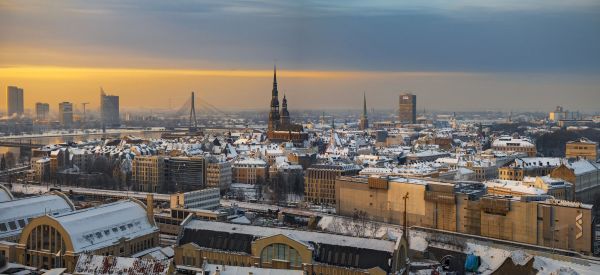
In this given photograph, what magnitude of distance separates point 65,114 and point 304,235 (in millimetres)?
82886

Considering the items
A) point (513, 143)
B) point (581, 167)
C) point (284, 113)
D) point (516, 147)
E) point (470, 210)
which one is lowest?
point (470, 210)

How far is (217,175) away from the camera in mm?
29016

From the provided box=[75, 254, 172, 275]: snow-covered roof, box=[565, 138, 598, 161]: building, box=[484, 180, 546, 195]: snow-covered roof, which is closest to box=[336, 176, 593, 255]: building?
box=[484, 180, 546, 195]: snow-covered roof

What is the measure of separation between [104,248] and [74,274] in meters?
2.72

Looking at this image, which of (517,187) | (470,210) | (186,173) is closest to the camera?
(470,210)

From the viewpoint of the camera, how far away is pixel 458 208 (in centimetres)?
1939

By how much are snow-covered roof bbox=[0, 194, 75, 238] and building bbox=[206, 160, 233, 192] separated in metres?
12.6

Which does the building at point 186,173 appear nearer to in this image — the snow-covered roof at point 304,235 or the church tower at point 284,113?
the snow-covered roof at point 304,235

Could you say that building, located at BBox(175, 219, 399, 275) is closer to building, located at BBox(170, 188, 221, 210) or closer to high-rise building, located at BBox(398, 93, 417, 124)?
building, located at BBox(170, 188, 221, 210)

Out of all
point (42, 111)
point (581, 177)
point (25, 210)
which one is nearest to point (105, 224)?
point (25, 210)

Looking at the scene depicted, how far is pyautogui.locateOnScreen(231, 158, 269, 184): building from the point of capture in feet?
101

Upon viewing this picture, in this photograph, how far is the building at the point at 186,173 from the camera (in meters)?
29.2

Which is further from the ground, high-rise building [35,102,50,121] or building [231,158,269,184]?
high-rise building [35,102,50,121]

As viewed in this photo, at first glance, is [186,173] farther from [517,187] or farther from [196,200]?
[517,187]
